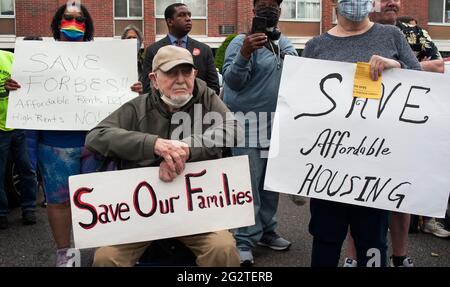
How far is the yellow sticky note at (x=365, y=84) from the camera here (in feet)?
8.76

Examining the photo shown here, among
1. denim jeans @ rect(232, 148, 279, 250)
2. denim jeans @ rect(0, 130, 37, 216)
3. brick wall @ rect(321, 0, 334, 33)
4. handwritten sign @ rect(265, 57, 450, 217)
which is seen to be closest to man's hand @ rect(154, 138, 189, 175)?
handwritten sign @ rect(265, 57, 450, 217)

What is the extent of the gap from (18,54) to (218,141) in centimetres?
170

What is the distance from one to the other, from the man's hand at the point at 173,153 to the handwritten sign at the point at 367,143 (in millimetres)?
510

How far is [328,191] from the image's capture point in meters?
2.66

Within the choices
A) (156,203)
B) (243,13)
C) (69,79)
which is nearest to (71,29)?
(69,79)

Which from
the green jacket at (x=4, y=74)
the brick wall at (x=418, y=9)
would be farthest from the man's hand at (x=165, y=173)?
the brick wall at (x=418, y=9)

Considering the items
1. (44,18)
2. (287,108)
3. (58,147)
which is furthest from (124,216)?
(44,18)

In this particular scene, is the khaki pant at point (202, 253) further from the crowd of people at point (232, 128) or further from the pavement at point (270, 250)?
the pavement at point (270, 250)

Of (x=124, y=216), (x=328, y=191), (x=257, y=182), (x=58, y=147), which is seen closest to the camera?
(x=124, y=216)

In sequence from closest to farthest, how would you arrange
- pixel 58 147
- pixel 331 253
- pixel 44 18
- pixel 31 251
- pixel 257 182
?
pixel 331 253, pixel 58 147, pixel 257 182, pixel 31 251, pixel 44 18

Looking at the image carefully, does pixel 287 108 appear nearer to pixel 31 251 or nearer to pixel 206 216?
pixel 206 216

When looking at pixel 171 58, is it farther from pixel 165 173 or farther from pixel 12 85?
pixel 12 85

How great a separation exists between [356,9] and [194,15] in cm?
2017

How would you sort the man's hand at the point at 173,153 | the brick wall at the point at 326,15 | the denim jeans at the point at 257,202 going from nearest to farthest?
the man's hand at the point at 173,153
the denim jeans at the point at 257,202
the brick wall at the point at 326,15
